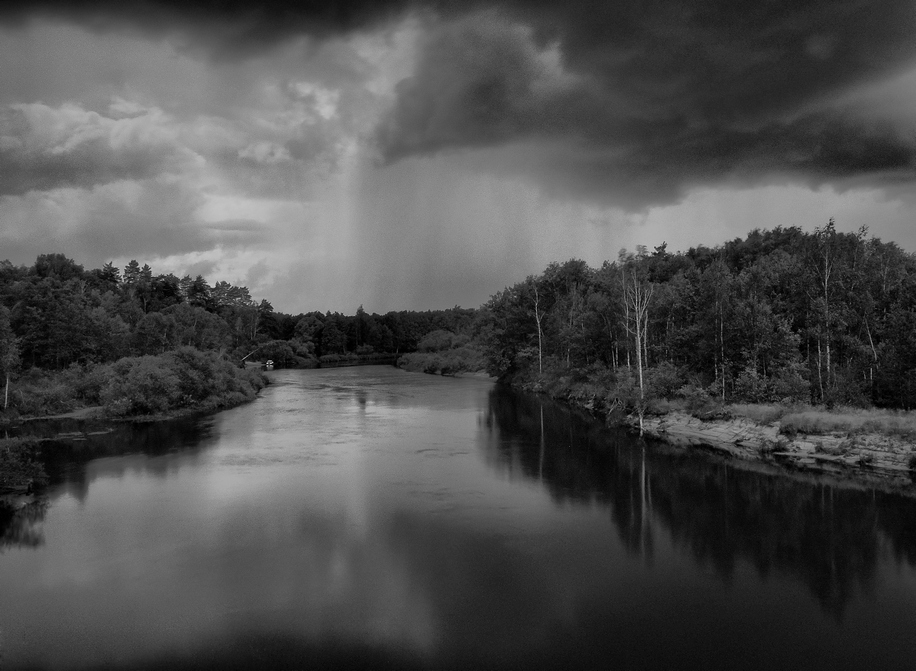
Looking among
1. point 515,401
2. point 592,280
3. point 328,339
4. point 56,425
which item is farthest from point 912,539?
point 328,339

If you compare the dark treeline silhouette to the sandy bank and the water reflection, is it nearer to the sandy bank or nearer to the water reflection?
the sandy bank

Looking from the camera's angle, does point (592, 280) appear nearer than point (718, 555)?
No

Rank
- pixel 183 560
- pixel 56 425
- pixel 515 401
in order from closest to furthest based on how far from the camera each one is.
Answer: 1. pixel 183 560
2. pixel 56 425
3. pixel 515 401

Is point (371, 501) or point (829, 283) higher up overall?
point (829, 283)

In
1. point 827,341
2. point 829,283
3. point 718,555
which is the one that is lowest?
point 718,555

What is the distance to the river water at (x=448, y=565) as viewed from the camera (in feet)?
44.4

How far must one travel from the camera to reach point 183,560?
59.5 feet

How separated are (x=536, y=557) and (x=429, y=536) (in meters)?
3.81

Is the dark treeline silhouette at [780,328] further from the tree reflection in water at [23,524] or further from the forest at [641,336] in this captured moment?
the tree reflection in water at [23,524]

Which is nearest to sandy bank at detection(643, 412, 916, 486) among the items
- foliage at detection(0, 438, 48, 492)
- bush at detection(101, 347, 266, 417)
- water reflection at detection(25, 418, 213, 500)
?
water reflection at detection(25, 418, 213, 500)

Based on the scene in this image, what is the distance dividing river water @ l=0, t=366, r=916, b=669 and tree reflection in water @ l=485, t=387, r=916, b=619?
4.3 inches

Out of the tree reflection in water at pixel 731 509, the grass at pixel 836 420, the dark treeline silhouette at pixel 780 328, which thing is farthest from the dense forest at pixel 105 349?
the grass at pixel 836 420

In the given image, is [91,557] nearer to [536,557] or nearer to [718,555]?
[536,557]

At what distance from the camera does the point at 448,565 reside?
17.8m
